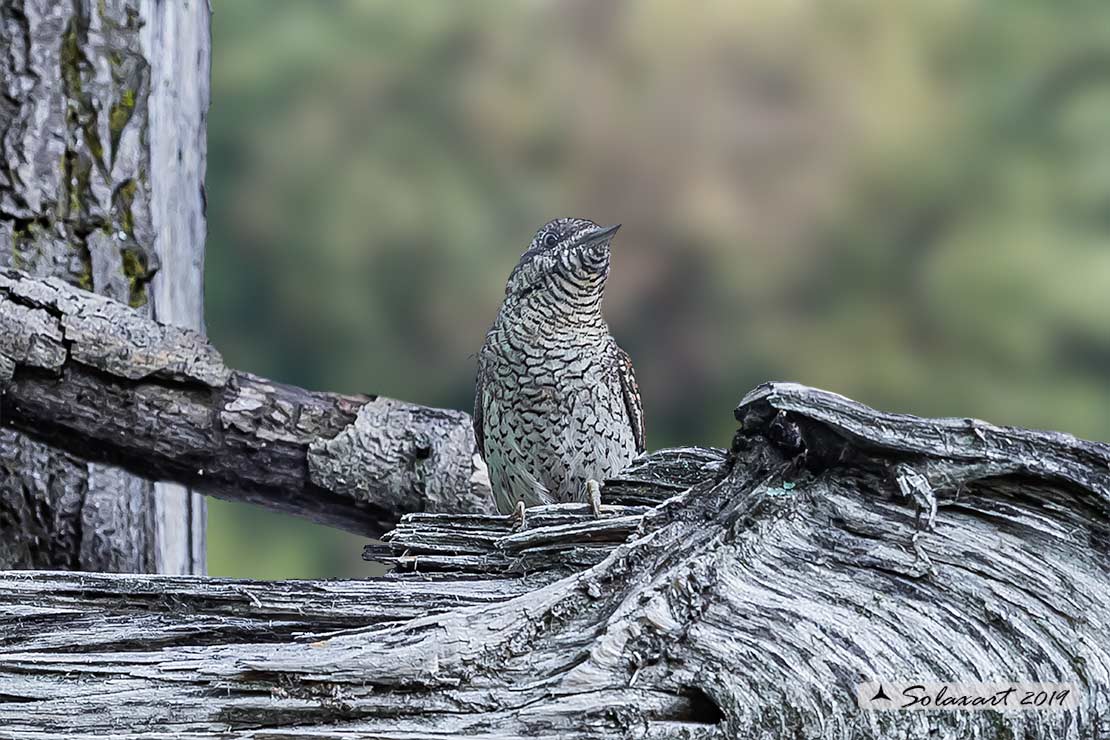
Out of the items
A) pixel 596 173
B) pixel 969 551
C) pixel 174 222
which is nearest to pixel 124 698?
pixel 969 551

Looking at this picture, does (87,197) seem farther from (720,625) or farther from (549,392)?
(720,625)

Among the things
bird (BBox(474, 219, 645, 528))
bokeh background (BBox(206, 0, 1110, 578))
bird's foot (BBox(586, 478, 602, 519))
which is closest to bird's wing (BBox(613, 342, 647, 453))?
bird (BBox(474, 219, 645, 528))

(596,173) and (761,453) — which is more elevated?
(596,173)

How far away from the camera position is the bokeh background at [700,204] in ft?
8.85

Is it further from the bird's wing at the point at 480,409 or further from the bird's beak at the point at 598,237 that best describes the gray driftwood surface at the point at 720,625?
the bird's wing at the point at 480,409

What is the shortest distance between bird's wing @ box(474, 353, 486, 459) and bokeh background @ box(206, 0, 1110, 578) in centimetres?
107

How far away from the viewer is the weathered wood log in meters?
1.35

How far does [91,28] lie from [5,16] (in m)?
0.11

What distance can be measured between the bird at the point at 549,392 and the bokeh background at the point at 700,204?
1.09 m

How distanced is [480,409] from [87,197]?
25.0 inches

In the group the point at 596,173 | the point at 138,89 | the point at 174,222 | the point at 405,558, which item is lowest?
the point at 405,558

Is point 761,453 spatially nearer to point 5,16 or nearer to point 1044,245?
point 5,16

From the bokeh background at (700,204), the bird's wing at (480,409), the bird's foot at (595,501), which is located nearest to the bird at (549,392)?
the bird's wing at (480,409)

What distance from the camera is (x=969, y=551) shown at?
0.90m
